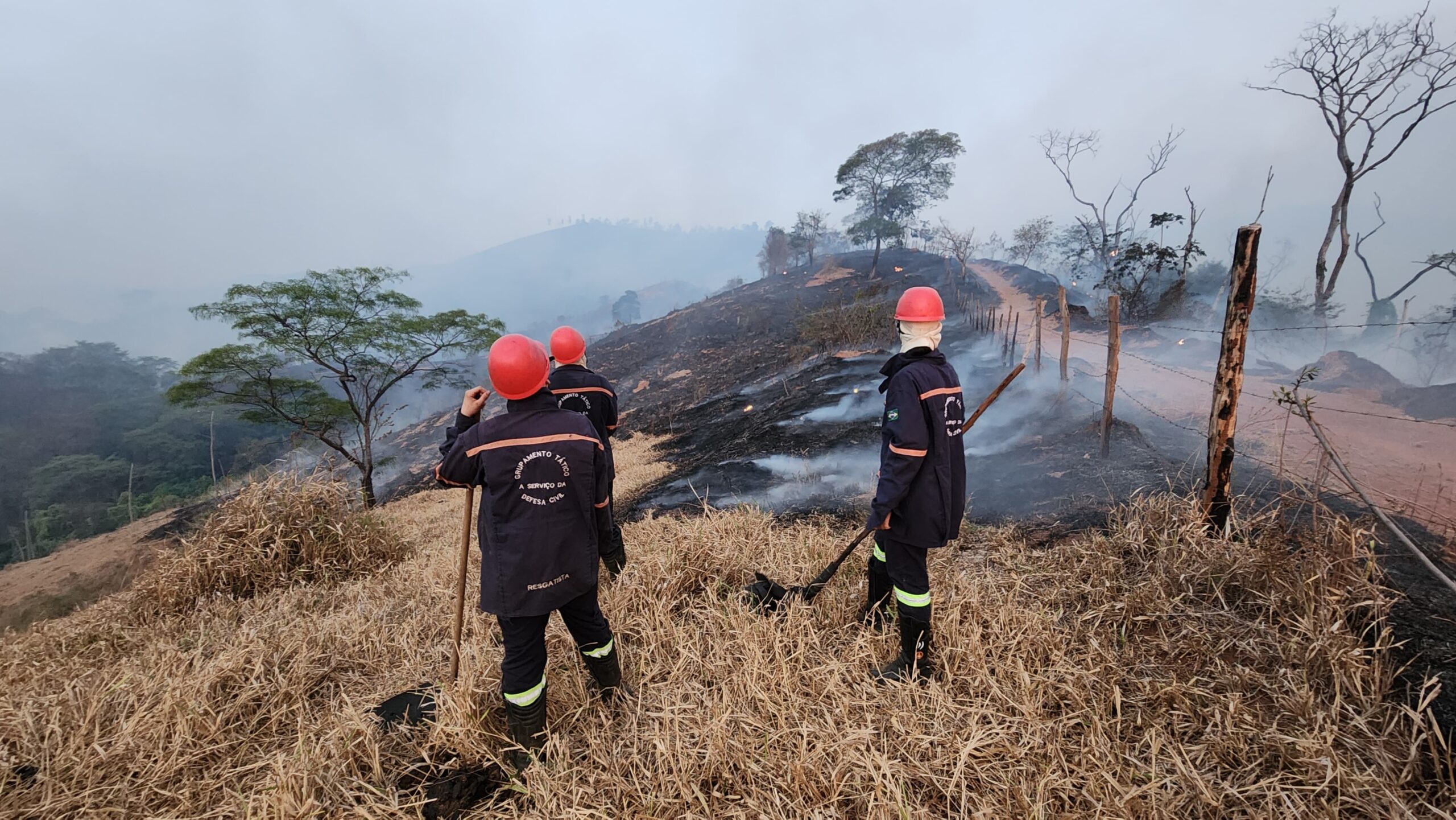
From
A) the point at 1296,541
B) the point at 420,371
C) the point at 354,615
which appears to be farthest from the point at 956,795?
the point at 420,371

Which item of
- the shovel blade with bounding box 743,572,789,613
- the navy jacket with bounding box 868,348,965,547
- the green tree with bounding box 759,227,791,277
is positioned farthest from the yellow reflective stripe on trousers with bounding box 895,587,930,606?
the green tree with bounding box 759,227,791,277

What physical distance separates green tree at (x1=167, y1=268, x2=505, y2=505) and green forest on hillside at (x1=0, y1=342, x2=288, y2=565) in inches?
205

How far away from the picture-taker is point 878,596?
3109mm

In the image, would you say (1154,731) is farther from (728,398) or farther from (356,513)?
(728,398)

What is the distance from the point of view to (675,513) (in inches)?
255

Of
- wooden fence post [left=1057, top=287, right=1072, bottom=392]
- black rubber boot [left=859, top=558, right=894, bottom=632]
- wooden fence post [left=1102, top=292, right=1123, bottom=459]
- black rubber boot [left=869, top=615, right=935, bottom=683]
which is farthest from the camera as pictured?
wooden fence post [left=1057, top=287, right=1072, bottom=392]

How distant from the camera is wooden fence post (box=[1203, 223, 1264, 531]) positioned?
11.1 ft

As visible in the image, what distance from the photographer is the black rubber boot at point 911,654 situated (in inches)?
103

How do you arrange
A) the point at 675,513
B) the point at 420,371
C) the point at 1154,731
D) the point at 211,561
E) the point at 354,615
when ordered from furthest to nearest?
the point at 420,371, the point at 675,513, the point at 211,561, the point at 354,615, the point at 1154,731

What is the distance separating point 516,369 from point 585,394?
6.80 ft

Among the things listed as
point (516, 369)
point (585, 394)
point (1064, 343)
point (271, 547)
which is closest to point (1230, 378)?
point (516, 369)

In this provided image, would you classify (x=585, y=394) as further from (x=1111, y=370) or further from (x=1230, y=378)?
(x=1111, y=370)

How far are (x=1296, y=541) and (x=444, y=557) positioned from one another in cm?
655

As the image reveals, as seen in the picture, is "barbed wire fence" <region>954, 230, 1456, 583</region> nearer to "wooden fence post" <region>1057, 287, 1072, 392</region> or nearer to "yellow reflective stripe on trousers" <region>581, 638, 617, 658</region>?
"wooden fence post" <region>1057, 287, 1072, 392</region>
